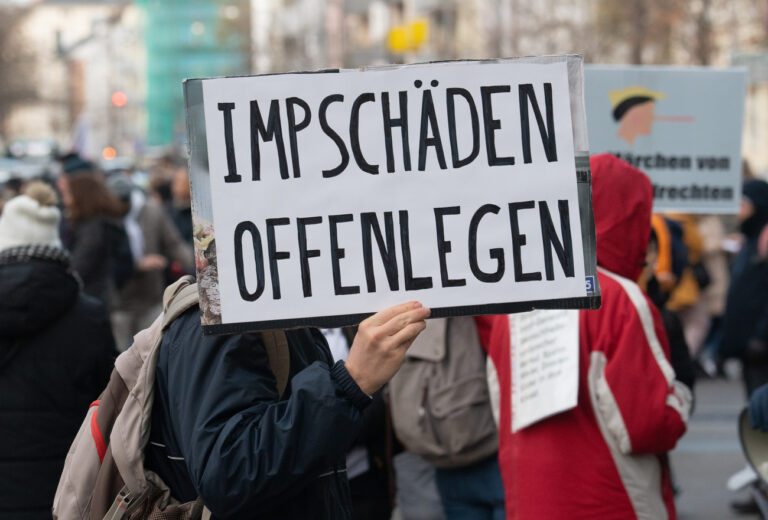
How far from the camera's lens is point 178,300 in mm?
2732

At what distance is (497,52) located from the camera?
87.7 feet

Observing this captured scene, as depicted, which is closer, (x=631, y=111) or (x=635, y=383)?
(x=635, y=383)

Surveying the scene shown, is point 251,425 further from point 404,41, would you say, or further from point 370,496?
point 404,41

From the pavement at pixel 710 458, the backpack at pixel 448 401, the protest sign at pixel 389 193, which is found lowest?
the pavement at pixel 710 458

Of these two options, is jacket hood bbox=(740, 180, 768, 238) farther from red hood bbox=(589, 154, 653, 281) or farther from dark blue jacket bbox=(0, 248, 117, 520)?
dark blue jacket bbox=(0, 248, 117, 520)

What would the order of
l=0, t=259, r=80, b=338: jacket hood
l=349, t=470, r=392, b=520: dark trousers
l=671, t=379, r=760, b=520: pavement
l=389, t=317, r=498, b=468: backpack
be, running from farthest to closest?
l=671, t=379, r=760, b=520: pavement → l=349, t=470, r=392, b=520: dark trousers → l=389, t=317, r=498, b=468: backpack → l=0, t=259, r=80, b=338: jacket hood

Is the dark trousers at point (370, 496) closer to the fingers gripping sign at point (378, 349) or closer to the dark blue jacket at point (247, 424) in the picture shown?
the dark blue jacket at point (247, 424)

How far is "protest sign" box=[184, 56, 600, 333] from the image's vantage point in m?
2.59

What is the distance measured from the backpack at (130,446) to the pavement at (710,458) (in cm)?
512

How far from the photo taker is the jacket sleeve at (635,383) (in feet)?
11.3

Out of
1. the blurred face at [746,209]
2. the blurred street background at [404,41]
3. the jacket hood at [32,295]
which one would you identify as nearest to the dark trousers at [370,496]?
the jacket hood at [32,295]

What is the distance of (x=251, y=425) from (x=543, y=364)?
54.6 inches

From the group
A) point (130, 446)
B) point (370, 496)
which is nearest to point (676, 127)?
point (370, 496)

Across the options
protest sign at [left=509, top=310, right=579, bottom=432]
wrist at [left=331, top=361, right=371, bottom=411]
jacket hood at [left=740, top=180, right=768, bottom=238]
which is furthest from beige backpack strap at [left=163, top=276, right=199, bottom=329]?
jacket hood at [left=740, top=180, right=768, bottom=238]
